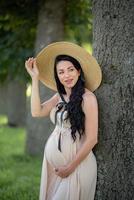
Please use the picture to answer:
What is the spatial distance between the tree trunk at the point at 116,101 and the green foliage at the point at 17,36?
263 inches

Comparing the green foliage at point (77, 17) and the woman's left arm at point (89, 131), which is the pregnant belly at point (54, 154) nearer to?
the woman's left arm at point (89, 131)

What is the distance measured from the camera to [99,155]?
5379 millimetres

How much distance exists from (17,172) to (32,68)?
451 cm

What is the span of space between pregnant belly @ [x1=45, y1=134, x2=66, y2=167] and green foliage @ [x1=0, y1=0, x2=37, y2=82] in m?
7.10

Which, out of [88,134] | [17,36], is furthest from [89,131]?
[17,36]

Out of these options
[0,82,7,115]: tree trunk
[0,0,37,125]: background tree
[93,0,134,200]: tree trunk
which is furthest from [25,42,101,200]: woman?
[0,82,7,115]: tree trunk

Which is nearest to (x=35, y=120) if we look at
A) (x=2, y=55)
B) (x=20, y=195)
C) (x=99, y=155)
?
(x=2, y=55)

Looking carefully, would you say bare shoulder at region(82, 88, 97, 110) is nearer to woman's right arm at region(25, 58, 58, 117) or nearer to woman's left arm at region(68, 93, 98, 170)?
woman's left arm at region(68, 93, 98, 170)

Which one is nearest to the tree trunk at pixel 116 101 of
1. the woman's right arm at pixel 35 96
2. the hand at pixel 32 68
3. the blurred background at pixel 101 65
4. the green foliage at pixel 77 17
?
the blurred background at pixel 101 65

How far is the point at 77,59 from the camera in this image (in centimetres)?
517

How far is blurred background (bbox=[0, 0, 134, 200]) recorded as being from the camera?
5301mm

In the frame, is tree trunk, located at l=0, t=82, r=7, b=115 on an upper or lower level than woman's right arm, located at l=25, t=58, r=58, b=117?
lower

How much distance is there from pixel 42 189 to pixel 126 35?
1595 millimetres

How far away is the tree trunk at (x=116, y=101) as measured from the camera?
529 cm
